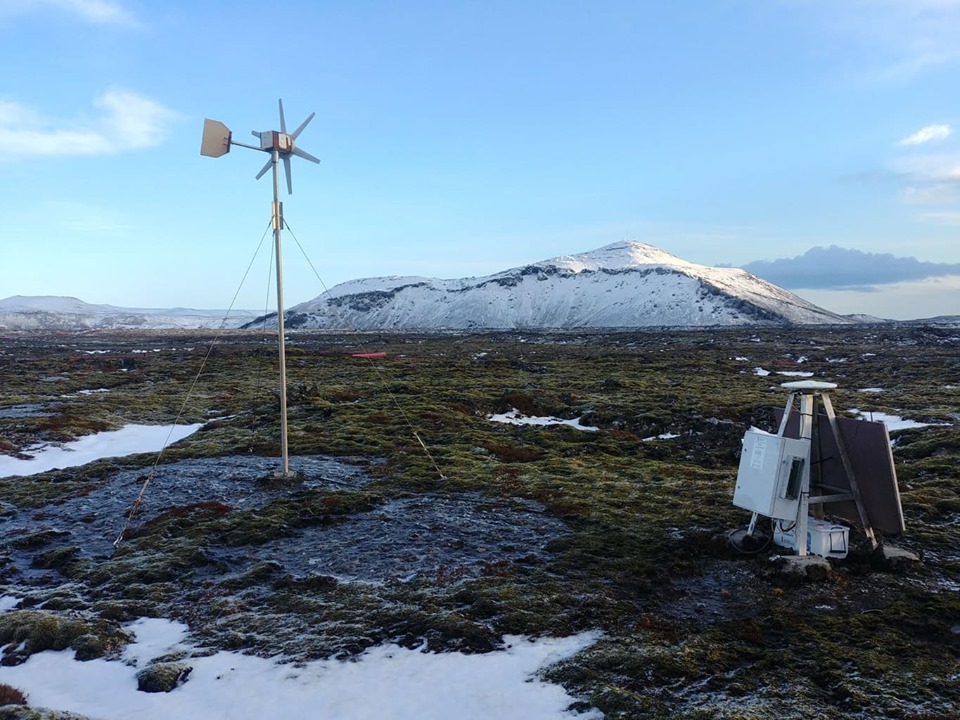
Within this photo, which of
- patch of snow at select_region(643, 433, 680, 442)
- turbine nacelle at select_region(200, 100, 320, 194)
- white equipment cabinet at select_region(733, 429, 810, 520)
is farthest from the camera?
patch of snow at select_region(643, 433, 680, 442)

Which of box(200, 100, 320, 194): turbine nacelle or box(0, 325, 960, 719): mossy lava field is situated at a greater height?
box(200, 100, 320, 194): turbine nacelle

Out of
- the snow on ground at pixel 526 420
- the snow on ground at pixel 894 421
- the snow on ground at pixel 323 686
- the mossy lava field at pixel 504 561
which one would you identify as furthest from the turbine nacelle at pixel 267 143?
the snow on ground at pixel 894 421

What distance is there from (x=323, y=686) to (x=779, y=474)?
9.57 m

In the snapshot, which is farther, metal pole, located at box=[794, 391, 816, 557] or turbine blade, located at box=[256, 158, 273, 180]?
turbine blade, located at box=[256, 158, 273, 180]

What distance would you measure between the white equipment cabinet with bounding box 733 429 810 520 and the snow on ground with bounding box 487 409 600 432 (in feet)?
62.7

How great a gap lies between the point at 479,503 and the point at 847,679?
10828 mm

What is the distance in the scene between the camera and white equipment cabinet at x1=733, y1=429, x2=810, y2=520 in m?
12.5

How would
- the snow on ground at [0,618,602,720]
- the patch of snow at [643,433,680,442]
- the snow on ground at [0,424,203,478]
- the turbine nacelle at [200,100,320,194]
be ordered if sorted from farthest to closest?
1. the patch of snow at [643,433,680,442]
2. the snow on ground at [0,424,203,478]
3. the turbine nacelle at [200,100,320,194]
4. the snow on ground at [0,618,602,720]

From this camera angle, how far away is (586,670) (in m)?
9.35

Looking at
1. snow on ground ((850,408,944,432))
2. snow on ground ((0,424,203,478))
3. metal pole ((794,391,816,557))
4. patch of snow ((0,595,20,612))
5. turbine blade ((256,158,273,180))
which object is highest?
turbine blade ((256,158,273,180))

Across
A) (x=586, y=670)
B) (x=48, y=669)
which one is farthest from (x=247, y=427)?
(x=586, y=670)

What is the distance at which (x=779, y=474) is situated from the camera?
493 inches

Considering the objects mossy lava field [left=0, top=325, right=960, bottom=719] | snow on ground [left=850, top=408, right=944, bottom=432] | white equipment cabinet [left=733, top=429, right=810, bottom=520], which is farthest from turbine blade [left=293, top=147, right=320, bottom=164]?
snow on ground [left=850, top=408, right=944, bottom=432]

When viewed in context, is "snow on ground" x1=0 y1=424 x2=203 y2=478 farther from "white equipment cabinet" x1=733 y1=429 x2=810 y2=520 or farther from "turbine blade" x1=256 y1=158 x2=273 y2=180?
"white equipment cabinet" x1=733 y1=429 x2=810 y2=520
